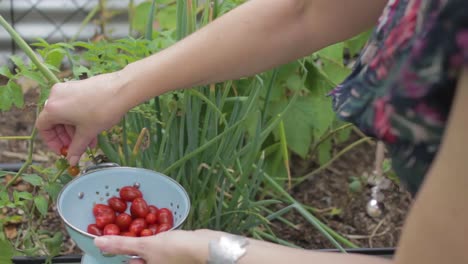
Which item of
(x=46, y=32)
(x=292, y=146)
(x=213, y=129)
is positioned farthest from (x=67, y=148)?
(x=46, y=32)

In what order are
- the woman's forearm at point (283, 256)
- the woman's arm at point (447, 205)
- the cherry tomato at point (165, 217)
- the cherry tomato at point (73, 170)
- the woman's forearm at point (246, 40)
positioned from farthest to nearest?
the cherry tomato at point (73, 170)
the cherry tomato at point (165, 217)
the woman's forearm at point (246, 40)
the woman's forearm at point (283, 256)
the woman's arm at point (447, 205)

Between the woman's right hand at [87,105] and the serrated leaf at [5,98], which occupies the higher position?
the woman's right hand at [87,105]

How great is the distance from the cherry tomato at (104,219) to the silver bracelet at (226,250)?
37cm

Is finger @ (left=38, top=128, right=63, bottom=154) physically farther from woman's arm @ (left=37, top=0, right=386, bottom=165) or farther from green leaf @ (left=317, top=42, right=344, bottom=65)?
green leaf @ (left=317, top=42, right=344, bottom=65)

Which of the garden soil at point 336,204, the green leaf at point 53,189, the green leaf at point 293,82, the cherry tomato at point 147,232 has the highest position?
the cherry tomato at point 147,232

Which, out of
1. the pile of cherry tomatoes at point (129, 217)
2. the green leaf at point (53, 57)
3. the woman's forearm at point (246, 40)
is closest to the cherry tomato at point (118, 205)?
the pile of cherry tomatoes at point (129, 217)

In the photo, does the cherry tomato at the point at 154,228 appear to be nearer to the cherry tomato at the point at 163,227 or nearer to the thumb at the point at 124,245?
the cherry tomato at the point at 163,227

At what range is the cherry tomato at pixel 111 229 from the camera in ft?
4.17

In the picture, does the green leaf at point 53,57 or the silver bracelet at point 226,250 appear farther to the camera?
the green leaf at point 53,57

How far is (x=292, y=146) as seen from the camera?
197cm

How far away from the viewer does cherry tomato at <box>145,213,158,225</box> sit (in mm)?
1321

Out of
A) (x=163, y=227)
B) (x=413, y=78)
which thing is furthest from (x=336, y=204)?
(x=413, y=78)

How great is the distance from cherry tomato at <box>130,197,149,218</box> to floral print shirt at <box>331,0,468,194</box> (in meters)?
0.50

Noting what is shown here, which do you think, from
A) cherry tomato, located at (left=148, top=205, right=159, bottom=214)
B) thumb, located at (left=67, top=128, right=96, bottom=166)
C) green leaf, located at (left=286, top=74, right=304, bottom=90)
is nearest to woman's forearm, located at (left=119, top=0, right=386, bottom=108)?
thumb, located at (left=67, top=128, right=96, bottom=166)
